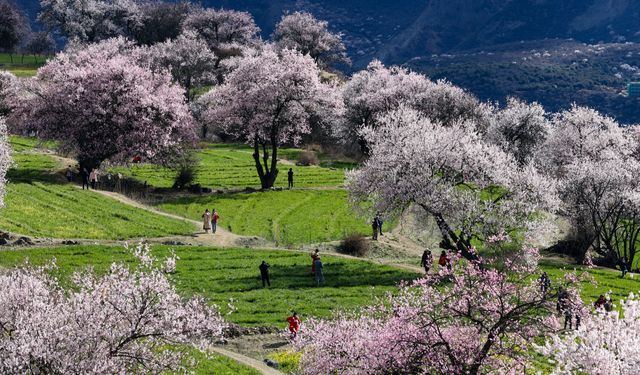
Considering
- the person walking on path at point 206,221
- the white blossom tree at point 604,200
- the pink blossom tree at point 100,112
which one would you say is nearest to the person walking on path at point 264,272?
the person walking on path at point 206,221

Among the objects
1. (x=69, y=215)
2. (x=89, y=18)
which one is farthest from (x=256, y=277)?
(x=89, y=18)

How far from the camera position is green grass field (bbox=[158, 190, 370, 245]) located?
62969 mm

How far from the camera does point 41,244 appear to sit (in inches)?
1950

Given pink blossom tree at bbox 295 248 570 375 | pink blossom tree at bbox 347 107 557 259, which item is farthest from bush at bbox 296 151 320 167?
pink blossom tree at bbox 295 248 570 375

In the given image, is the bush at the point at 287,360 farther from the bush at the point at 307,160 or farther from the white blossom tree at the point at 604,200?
the bush at the point at 307,160

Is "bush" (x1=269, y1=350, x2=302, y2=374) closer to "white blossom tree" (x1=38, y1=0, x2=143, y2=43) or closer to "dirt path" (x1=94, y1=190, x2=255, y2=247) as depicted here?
"dirt path" (x1=94, y1=190, x2=255, y2=247)

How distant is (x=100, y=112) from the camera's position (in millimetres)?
72000

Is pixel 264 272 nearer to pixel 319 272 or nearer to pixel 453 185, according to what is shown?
pixel 319 272

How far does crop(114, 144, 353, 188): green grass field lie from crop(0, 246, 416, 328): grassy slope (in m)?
28.3

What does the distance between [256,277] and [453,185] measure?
15.8m

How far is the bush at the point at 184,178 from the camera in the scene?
254ft

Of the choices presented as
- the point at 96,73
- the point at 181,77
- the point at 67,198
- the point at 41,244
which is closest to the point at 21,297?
the point at 41,244

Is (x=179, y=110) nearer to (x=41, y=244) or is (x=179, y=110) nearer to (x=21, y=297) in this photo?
(x=41, y=244)

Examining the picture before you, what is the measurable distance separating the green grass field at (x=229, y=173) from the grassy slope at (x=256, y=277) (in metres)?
28.3
